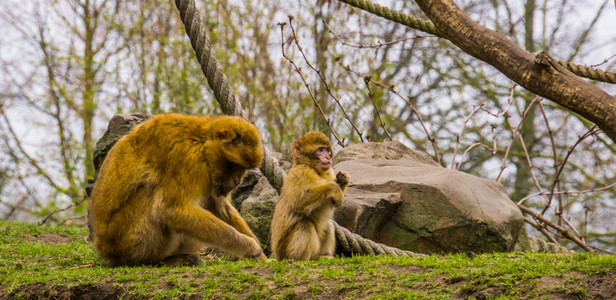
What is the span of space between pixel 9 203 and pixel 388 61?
12.5 m

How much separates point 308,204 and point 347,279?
1342mm

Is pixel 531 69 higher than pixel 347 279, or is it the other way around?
pixel 531 69

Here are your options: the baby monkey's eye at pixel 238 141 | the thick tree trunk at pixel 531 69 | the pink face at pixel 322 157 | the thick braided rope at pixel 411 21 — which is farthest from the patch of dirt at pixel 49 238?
the thick tree trunk at pixel 531 69

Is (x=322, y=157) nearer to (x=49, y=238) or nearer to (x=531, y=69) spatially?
(x=531, y=69)

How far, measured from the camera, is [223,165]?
6.30 m

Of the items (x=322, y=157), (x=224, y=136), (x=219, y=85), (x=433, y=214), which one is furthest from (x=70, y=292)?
(x=433, y=214)

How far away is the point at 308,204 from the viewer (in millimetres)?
6766

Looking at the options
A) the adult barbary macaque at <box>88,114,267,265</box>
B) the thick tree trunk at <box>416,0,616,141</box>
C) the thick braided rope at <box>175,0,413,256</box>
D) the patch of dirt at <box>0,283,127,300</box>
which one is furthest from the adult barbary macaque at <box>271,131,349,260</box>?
the thick tree trunk at <box>416,0,616,141</box>

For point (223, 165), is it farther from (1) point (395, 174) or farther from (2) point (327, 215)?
(1) point (395, 174)

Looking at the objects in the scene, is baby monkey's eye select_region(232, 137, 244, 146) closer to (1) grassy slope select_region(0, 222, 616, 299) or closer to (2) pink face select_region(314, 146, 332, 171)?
(2) pink face select_region(314, 146, 332, 171)

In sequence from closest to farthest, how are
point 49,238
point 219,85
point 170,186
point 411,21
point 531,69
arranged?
point 531,69 < point 170,186 < point 411,21 < point 219,85 < point 49,238

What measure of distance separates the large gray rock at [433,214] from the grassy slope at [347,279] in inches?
37.2

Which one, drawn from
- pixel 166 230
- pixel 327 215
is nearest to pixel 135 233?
pixel 166 230

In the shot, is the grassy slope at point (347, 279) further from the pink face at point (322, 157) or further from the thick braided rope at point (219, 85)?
the pink face at point (322, 157)
